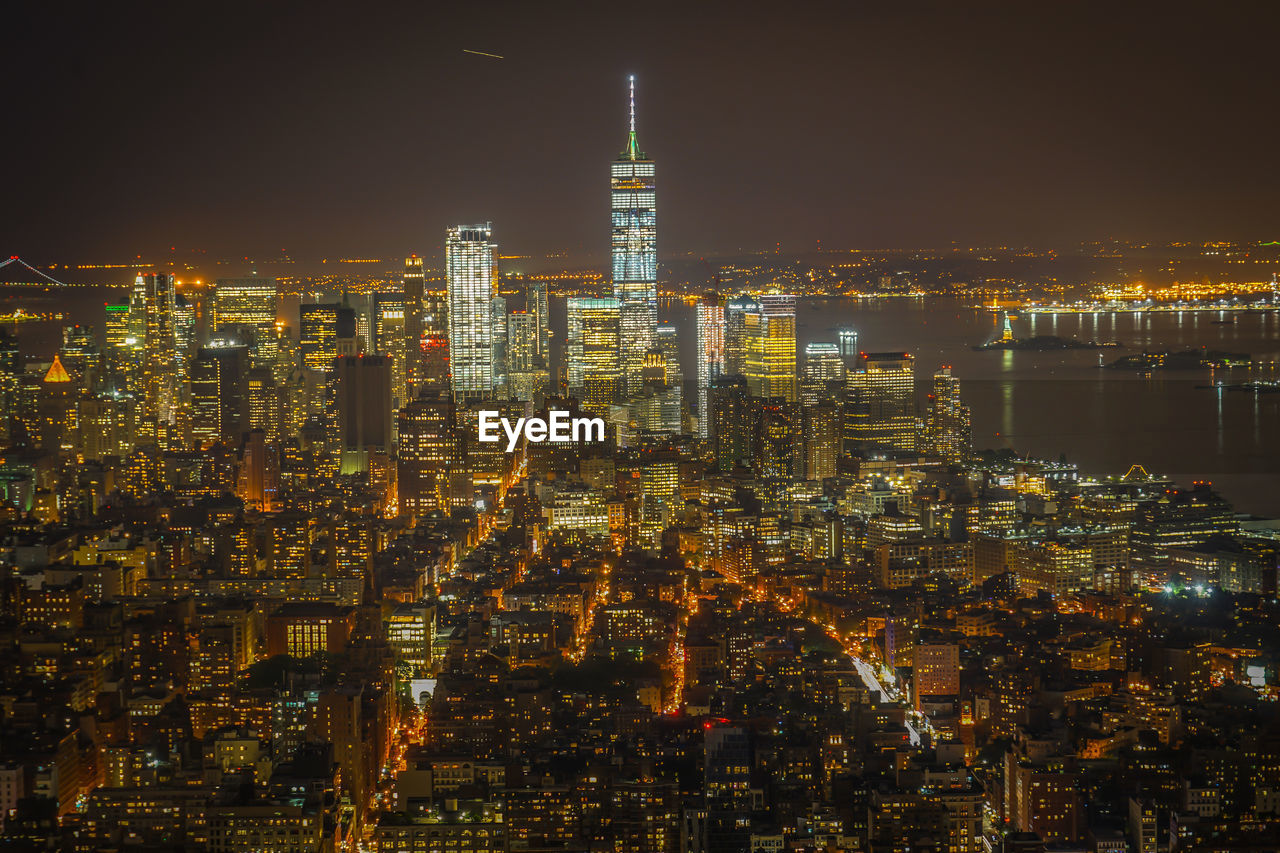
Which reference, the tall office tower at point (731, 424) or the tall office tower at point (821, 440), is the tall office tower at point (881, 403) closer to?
the tall office tower at point (821, 440)

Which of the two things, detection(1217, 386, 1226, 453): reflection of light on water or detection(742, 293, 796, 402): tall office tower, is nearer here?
detection(1217, 386, 1226, 453): reflection of light on water

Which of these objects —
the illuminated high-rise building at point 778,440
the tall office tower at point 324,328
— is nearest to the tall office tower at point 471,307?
the tall office tower at point 324,328

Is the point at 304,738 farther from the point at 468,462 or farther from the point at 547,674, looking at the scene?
the point at 468,462

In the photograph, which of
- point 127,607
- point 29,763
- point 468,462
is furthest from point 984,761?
point 468,462

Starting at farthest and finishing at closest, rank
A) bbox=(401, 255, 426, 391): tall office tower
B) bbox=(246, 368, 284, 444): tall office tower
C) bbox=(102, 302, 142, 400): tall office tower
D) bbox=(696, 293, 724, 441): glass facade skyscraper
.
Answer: bbox=(696, 293, 724, 441): glass facade skyscraper, bbox=(401, 255, 426, 391): tall office tower, bbox=(246, 368, 284, 444): tall office tower, bbox=(102, 302, 142, 400): tall office tower

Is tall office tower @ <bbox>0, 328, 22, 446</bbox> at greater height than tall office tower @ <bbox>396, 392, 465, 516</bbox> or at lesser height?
greater

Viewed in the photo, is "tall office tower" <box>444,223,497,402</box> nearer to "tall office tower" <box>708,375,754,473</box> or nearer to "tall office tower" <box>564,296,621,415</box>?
"tall office tower" <box>564,296,621,415</box>

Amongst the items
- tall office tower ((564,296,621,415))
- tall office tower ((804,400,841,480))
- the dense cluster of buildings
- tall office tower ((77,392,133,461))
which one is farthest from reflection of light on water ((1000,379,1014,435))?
tall office tower ((77,392,133,461))
